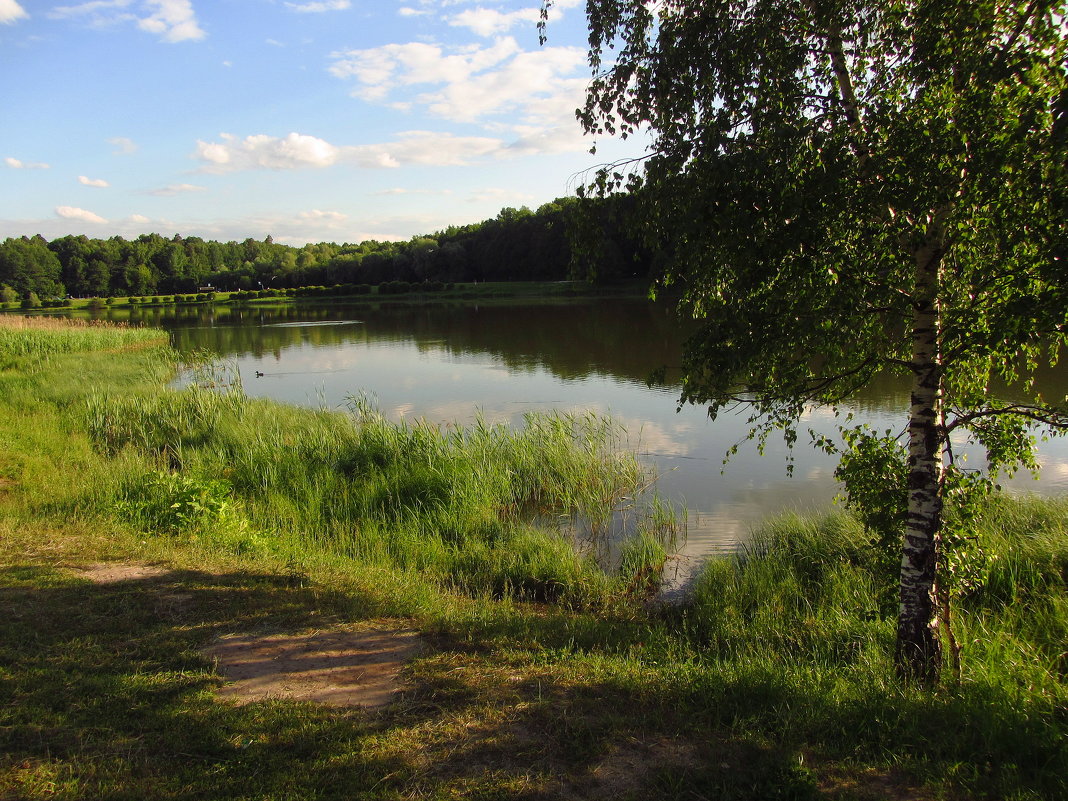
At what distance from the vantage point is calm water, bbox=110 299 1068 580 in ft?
34.9

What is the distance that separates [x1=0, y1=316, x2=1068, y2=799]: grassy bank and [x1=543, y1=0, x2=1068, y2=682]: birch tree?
1.17 m

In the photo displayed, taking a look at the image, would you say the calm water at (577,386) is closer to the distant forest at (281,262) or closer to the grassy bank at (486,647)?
the grassy bank at (486,647)

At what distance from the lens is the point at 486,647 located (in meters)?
4.84

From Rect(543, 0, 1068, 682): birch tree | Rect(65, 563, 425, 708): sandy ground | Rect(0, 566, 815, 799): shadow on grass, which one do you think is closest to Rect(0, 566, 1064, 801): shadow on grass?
Rect(0, 566, 815, 799): shadow on grass

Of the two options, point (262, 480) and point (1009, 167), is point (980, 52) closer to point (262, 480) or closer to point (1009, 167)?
point (1009, 167)

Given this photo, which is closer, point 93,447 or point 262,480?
point 262,480

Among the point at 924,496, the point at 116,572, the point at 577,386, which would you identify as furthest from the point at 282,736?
the point at 577,386

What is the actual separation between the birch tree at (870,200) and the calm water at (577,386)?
2.46 metres

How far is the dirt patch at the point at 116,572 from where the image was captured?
232 inches

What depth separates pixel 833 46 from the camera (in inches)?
166

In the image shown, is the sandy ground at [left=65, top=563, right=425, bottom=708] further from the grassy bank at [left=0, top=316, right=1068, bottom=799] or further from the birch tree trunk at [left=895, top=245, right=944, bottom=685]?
the birch tree trunk at [left=895, top=245, right=944, bottom=685]

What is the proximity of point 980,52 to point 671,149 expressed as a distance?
5.57ft

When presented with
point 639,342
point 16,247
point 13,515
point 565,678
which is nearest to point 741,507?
point 565,678

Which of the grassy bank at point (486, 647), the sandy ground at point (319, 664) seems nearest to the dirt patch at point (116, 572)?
the grassy bank at point (486, 647)
